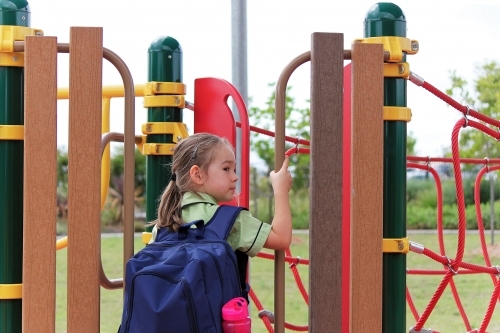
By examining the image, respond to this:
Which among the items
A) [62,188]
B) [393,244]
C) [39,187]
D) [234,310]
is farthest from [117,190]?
[234,310]

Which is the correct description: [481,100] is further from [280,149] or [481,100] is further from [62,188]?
[280,149]

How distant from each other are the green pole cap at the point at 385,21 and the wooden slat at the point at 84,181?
81 centimetres

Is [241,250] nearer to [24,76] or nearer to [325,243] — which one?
[325,243]

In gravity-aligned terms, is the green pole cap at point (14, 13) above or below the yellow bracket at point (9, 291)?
above

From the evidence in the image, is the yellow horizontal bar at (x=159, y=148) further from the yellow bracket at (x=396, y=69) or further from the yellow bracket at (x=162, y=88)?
the yellow bracket at (x=396, y=69)

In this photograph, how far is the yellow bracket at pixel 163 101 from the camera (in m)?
2.93

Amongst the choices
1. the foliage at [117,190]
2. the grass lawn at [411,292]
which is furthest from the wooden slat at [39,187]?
the foliage at [117,190]

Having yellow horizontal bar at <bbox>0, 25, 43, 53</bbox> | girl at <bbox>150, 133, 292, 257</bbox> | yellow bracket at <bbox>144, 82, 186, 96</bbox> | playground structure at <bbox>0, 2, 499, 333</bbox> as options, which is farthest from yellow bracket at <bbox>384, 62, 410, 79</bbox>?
yellow horizontal bar at <bbox>0, 25, 43, 53</bbox>

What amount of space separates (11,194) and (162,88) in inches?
29.7

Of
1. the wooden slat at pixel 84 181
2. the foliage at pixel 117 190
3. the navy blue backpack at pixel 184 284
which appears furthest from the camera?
the foliage at pixel 117 190

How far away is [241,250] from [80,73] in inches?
26.7

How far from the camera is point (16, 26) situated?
2.41 meters

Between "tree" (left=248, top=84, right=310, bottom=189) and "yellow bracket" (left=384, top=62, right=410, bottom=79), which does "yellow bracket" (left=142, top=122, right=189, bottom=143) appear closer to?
"yellow bracket" (left=384, top=62, right=410, bottom=79)

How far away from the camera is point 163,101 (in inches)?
116
